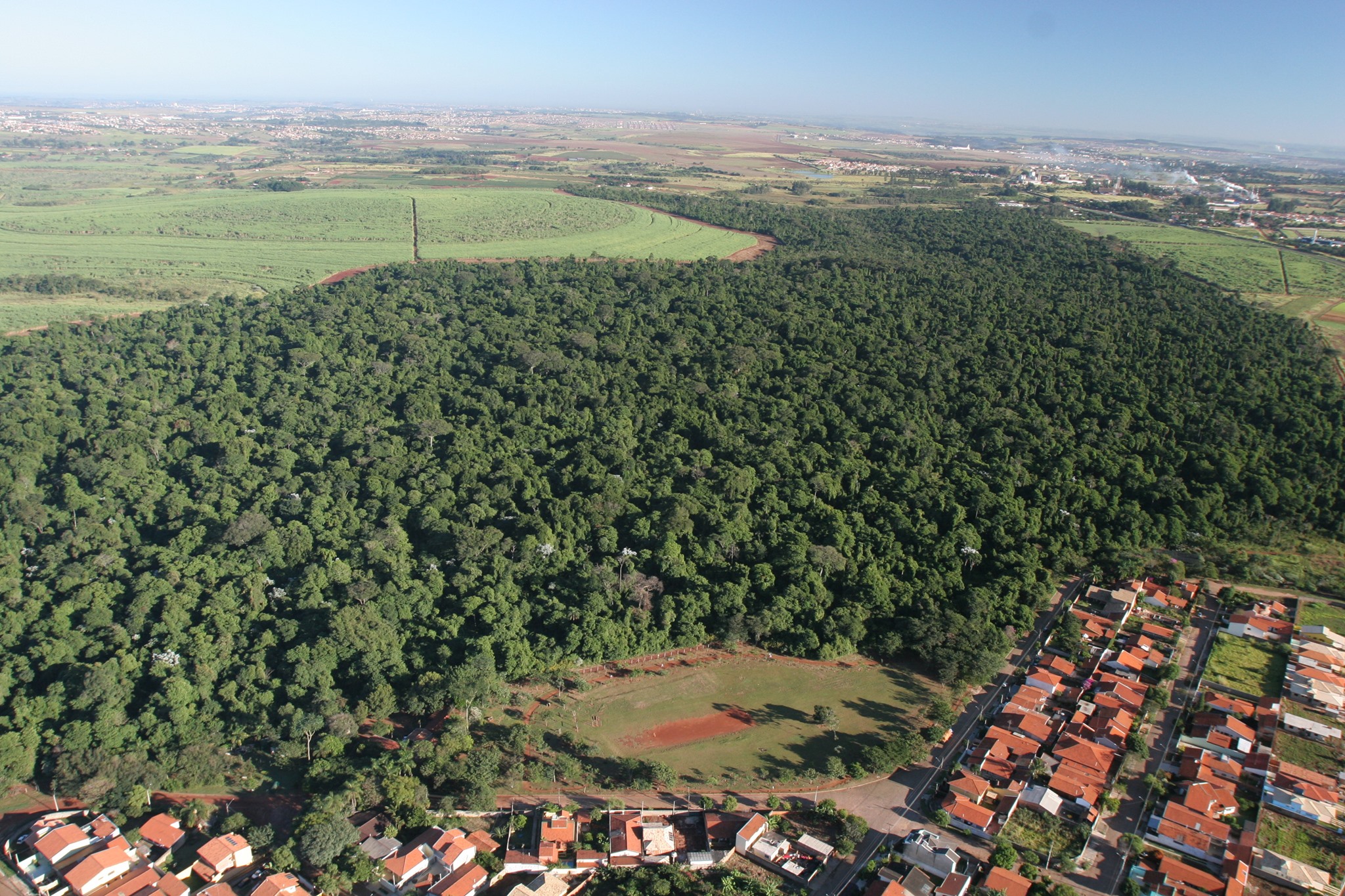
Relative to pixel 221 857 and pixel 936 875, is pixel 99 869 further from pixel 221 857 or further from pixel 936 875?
pixel 936 875

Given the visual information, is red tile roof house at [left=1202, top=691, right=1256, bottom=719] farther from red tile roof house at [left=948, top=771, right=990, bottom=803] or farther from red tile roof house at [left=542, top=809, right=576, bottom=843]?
red tile roof house at [left=542, top=809, right=576, bottom=843]

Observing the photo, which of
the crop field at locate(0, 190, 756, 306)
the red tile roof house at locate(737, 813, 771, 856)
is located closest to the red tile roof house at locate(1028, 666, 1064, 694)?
the red tile roof house at locate(737, 813, 771, 856)

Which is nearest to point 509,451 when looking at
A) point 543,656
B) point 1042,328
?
point 543,656

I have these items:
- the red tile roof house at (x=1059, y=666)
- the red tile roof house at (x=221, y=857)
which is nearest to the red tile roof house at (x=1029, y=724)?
the red tile roof house at (x=1059, y=666)

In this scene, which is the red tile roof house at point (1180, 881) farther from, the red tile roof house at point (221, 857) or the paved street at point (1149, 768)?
the red tile roof house at point (221, 857)

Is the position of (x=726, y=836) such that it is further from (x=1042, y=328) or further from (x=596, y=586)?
(x=1042, y=328)

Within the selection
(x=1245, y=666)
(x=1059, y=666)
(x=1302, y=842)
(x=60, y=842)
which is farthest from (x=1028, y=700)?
(x=60, y=842)
